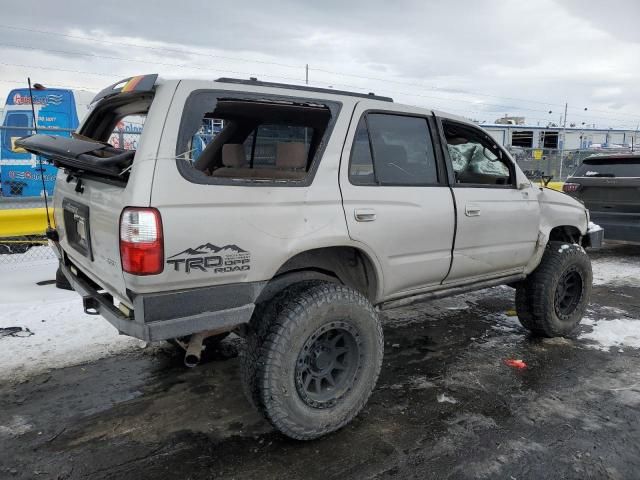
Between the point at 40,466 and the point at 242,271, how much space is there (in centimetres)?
152

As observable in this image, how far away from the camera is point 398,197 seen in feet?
10.7

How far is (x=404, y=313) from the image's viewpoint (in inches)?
213

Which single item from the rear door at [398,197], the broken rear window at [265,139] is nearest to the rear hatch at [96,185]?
the broken rear window at [265,139]

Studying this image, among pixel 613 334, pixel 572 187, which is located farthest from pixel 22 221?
pixel 572 187

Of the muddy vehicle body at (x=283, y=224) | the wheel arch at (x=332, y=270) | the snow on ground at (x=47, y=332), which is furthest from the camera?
the snow on ground at (x=47, y=332)

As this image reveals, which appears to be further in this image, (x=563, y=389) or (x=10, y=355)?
A: (x=10, y=355)

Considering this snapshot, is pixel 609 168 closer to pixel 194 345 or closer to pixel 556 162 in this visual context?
pixel 194 345

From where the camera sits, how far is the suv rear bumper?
240 cm

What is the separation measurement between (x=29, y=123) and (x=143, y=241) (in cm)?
1021

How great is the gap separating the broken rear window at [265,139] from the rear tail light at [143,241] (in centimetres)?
64

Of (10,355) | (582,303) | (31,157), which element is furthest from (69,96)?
(582,303)

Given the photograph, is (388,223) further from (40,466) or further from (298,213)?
(40,466)

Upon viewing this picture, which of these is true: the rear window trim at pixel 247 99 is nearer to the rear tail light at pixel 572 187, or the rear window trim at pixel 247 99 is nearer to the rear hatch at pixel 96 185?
the rear hatch at pixel 96 185

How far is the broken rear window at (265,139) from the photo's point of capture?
3045 mm
